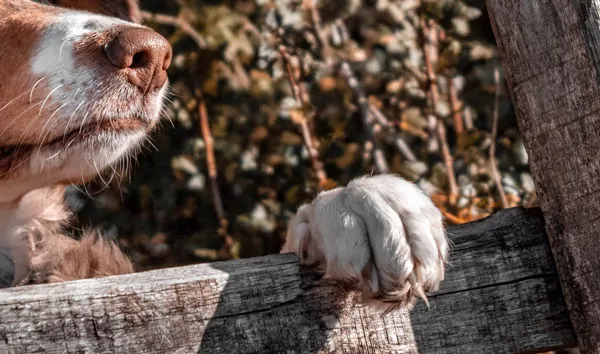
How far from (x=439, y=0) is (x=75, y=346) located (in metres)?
2.33

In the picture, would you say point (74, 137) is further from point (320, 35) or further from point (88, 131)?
point (320, 35)

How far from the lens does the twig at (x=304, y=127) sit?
342 centimetres

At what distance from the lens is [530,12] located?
67.5 inches

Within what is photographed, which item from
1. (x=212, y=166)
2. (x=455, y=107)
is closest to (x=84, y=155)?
(x=212, y=166)

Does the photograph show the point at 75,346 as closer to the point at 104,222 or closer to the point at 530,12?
the point at 530,12

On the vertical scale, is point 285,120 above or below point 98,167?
above

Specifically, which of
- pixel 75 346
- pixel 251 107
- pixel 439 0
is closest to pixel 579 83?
pixel 75 346

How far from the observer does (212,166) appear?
3.83 m

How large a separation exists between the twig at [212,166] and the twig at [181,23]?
232 mm

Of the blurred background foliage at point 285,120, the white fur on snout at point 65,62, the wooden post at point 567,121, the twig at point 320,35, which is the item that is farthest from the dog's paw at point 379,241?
the twig at point 320,35

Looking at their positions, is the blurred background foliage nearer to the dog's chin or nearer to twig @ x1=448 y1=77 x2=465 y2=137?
twig @ x1=448 y1=77 x2=465 y2=137

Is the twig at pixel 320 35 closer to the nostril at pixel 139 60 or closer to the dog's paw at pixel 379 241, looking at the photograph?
the nostril at pixel 139 60

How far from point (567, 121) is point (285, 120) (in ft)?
7.63

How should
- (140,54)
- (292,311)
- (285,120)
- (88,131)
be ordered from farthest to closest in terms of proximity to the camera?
(285,120)
(88,131)
(140,54)
(292,311)
